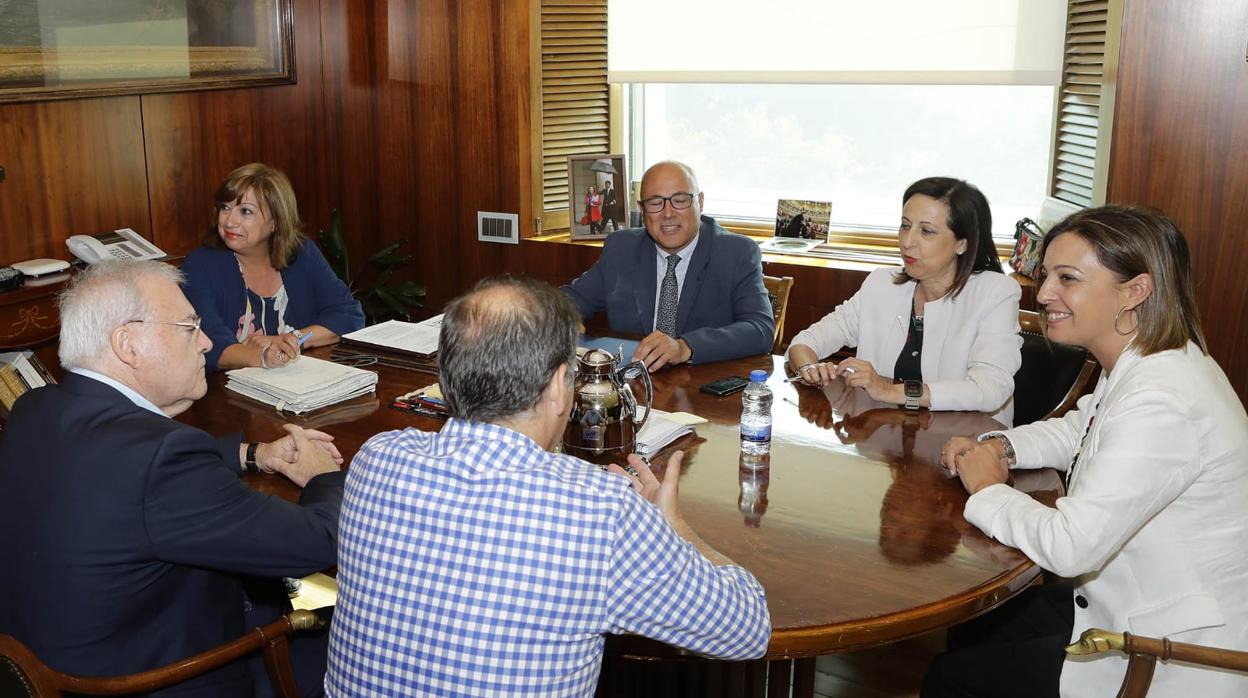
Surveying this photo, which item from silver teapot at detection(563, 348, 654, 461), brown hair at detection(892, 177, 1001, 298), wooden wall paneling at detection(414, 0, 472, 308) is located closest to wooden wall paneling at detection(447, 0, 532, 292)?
wooden wall paneling at detection(414, 0, 472, 308)

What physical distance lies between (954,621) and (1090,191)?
2.59 meters

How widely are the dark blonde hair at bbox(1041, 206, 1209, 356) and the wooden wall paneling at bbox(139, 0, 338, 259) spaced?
10.9 feet

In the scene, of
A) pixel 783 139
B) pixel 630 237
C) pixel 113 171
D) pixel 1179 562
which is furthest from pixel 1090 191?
pixel 113 171

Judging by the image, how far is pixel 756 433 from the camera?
7.15 ft

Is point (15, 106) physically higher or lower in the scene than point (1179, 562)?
higher

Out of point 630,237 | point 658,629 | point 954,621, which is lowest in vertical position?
point 954,621

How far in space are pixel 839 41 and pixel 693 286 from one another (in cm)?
149

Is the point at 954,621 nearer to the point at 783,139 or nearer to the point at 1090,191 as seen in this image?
the point at 1090,191

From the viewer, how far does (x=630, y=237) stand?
3520 millimetres

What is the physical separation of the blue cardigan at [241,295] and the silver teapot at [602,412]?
47.2 inches

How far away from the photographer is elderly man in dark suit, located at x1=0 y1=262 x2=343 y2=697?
1.61 meters

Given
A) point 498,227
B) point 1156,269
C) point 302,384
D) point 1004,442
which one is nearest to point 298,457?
point 302,384

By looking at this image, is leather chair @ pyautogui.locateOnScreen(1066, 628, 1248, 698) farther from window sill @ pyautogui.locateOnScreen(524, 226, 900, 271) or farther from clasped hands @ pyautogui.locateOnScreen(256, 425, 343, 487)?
window sill @ pyautogui.locateOnScreen(524, 226, 900, 271)

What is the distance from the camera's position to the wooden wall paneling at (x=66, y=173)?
353 centimetres
